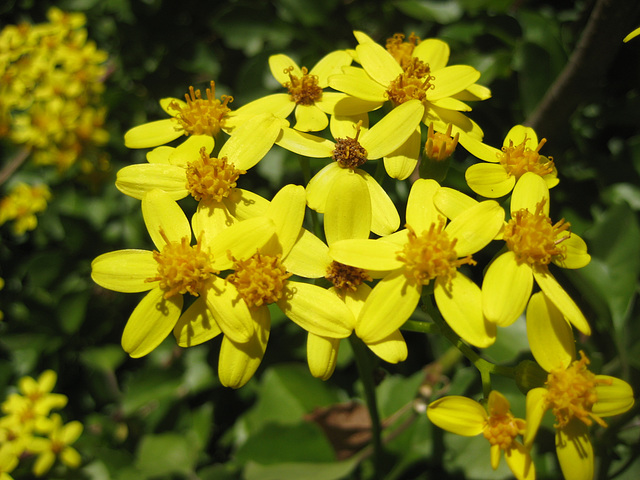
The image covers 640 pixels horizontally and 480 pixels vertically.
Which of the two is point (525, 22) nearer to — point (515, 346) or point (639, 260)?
point (639, 260)

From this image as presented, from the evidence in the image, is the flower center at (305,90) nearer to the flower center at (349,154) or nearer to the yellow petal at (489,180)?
the flower center at (349,154)

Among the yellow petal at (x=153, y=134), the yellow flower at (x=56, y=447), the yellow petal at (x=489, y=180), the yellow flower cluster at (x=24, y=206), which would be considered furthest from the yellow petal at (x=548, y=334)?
the yellow flower cluster at (x=24, y=206)

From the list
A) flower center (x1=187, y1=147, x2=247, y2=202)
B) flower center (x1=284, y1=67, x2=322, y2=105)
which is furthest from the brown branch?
flower center (x1=187, y1=147, x2=247, y2=202)

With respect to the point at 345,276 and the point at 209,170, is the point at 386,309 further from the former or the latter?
the point at 209,170

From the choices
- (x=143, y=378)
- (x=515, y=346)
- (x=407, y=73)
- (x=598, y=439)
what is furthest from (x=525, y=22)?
(x=143, y=378)

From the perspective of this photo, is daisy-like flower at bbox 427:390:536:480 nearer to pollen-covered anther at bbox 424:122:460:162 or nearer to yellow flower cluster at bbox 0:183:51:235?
pollen-covered anther at bbox 424:122:460:162
